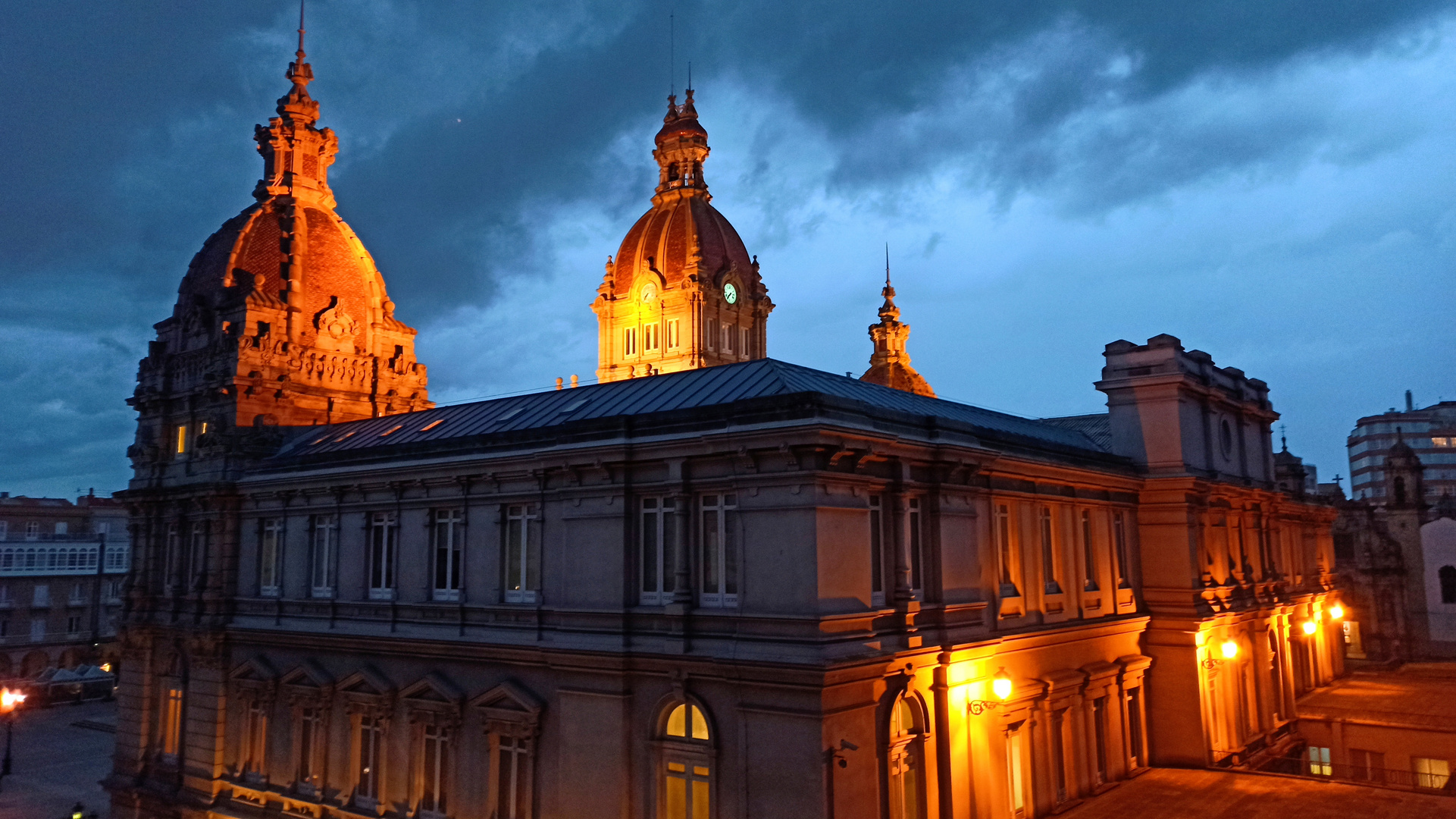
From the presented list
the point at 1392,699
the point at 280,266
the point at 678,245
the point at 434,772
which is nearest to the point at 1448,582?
the point at 1392,699

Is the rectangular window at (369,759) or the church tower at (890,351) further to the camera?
the church tower at (890,351)

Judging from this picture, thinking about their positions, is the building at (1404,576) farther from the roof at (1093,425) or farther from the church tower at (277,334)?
the church tower at (277,334)

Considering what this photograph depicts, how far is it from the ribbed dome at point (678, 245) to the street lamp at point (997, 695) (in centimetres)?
4172

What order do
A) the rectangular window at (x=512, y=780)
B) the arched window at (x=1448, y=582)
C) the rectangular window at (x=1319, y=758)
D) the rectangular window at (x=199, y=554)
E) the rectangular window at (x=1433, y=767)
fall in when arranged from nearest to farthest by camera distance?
the rectangular window at (x=512, y=780) → the rectangular window at (x=199, y=554) → the rectangular window at (x=1433, y=767) → the rectangular window at (x=1319, y=758) → the arched window at (x=1448, y=582)

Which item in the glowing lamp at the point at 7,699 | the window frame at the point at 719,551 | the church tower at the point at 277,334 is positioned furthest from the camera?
the glowing lamp at the point at 7,699

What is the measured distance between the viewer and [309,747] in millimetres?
30812

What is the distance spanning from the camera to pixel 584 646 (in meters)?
23.3

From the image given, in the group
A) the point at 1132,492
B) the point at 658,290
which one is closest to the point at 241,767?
the point at 1132,492

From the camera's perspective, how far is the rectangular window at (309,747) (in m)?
30.2

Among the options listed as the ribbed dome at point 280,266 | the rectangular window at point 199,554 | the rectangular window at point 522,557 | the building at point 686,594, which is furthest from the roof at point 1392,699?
the ribbed dome at point 280,266

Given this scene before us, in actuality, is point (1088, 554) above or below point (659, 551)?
below

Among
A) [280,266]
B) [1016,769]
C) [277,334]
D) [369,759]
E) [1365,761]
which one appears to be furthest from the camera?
[280,266]

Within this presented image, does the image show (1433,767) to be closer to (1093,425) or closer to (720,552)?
(1093,425)

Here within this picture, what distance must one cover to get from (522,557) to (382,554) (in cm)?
654
